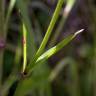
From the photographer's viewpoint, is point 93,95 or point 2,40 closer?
point 2,40

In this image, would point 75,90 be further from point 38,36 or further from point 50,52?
point 50,52

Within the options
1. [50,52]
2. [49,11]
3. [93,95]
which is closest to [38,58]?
[50,52]

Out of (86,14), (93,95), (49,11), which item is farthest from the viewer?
(86,14)

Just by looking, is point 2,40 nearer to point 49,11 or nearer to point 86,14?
point 49,11

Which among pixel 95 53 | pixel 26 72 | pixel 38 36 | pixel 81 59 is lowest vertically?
pixel 81 59

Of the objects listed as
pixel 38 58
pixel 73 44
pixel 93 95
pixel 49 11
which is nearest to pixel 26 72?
pixel 38 58

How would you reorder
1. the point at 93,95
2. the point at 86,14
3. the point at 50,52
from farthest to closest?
the point at 86,14 < the point at 93,95 < the point at 50,52

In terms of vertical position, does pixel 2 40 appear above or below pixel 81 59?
above
